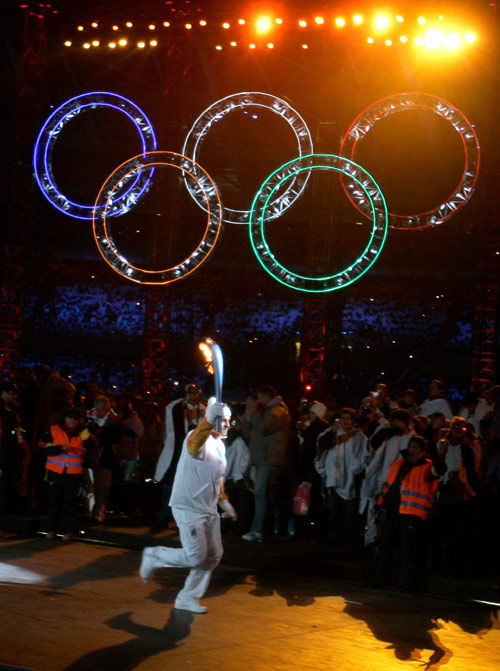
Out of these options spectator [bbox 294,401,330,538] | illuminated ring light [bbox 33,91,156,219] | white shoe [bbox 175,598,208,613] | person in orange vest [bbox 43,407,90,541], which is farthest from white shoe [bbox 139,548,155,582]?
illuminated ring light [bbox 33,91,156,219]

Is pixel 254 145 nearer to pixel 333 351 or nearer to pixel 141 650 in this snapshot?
pixel 333 351

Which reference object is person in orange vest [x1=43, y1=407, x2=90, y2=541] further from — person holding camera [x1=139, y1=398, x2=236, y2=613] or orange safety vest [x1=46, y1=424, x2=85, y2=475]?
person holding camera [x1=139, y1=398, x2=236, y2=613]

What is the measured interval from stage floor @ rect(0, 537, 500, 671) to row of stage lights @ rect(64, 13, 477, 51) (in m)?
11.0

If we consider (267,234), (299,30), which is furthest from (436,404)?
(267,234)

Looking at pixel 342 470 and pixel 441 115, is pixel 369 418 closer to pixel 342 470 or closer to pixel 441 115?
pixel 342 470

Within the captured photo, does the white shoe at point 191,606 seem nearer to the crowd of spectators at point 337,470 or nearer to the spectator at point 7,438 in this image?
the crowd of spectators at point 337,470

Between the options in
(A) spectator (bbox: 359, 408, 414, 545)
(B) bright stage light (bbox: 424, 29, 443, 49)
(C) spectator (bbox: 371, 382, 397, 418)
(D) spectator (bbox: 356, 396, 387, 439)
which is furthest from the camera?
Result: (B) bright stage light (bbox: 424, 29, 443, 49)

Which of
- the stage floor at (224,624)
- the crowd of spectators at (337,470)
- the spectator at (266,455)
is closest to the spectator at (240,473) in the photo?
the crowd of spectators at (337,470)

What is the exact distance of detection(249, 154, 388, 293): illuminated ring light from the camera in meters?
16.7

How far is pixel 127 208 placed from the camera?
1858cm

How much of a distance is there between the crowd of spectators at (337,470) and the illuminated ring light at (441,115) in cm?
381

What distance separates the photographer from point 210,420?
8.35 metres

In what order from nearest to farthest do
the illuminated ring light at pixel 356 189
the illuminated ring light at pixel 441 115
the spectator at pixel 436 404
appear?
the spectator at pixel 436 404 < the illuminated ring light at pixel 356 189 < the illuminated ring light at pixel 441 115

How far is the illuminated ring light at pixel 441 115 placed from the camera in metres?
17.0
